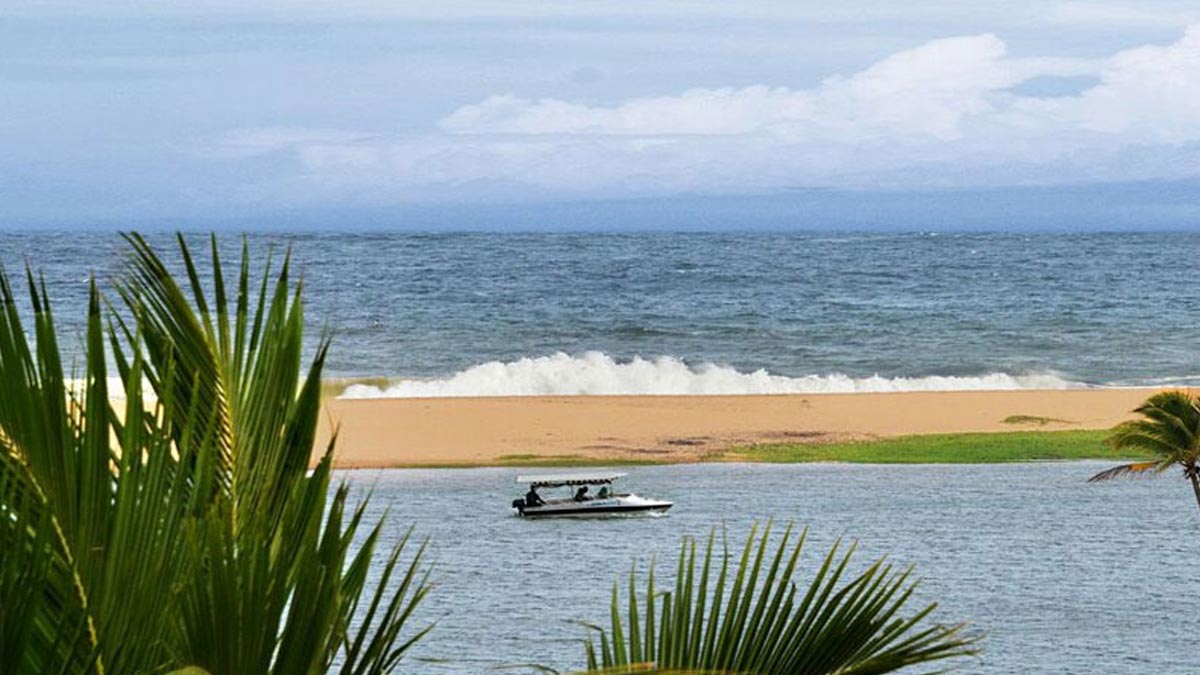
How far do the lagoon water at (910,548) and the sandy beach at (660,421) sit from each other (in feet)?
10.9

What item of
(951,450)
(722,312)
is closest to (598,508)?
(951,450)

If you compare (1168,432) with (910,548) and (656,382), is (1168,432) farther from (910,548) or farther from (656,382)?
(656,382)

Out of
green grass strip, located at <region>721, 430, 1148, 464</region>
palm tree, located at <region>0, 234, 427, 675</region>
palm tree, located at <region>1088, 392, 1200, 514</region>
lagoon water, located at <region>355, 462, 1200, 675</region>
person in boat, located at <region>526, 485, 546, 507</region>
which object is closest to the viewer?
palm tree, located at <region>0, 234, 427, 675</region>

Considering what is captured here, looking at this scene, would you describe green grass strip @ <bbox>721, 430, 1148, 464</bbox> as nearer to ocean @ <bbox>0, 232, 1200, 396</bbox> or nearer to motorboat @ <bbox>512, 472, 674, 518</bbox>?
motorboat @ <bbox>512, 472, 674, 518</bbox>

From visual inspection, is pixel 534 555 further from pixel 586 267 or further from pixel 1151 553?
pixel 586 267

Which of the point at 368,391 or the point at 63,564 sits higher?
the point at 63,564

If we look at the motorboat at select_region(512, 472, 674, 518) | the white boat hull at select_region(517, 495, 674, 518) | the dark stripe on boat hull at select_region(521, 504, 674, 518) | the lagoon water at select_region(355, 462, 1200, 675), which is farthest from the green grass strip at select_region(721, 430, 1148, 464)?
the dark stripe on boat hull at select_region(521, 504, 674, 518)

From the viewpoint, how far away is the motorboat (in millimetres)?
36594

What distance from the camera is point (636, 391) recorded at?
224ft

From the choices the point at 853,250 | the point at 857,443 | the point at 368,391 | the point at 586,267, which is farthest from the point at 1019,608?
the point at 853,250

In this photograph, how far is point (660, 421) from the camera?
53.7 m

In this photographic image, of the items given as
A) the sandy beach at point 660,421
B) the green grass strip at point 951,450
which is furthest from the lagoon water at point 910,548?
the sandy beach at point 660,421

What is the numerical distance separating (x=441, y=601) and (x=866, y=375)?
44.0m

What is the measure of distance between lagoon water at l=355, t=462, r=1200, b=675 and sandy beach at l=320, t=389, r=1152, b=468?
331 cm
